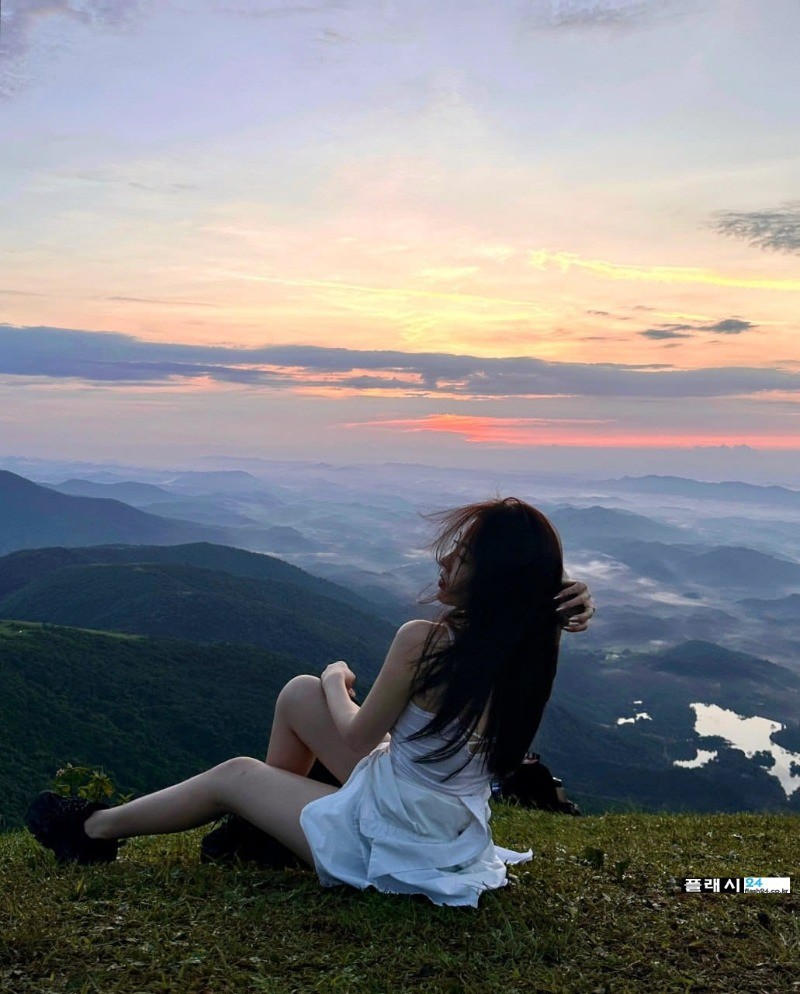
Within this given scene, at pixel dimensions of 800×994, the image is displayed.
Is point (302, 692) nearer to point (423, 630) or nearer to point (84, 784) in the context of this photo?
point (423, 630)

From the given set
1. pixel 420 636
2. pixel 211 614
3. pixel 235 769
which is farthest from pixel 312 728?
pixel 211 614

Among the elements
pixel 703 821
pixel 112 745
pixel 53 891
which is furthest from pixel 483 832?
pixel 112 745

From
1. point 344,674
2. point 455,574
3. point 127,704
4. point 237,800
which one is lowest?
point 127,704

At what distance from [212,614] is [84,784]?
174 m

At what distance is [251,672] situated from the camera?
119 m

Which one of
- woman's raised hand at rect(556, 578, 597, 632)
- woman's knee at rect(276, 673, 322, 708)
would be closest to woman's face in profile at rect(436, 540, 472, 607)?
woman's raised hand at rect(556, 578, 597, 632)

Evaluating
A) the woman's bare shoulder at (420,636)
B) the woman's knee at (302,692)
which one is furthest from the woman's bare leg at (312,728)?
the woman's bare shoulder at (420,636)

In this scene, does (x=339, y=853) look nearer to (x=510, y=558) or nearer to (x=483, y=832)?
(x=483, y=832)

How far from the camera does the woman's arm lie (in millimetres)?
5605

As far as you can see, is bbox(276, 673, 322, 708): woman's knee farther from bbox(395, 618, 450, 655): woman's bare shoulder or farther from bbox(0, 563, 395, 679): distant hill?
bbox(0, 563, 395, 679): distant hill

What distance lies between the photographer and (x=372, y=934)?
5430 mm

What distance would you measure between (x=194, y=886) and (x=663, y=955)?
3310mm

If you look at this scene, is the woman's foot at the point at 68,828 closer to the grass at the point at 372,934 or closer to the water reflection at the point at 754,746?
the grass at the point at 372,934

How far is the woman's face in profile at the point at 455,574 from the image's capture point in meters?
5.53
